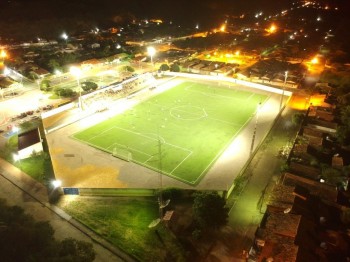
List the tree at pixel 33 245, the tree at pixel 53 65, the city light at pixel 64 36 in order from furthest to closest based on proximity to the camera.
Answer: the city light at pixel 64 36
the tree at pixel 53 65
the tree at pixel 33 245

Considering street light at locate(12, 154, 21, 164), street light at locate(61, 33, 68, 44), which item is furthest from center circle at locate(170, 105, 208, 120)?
street light at locate(61, 33, 68, 44)

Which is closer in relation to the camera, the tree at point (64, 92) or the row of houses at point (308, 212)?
the row of houses at point (308, 212)

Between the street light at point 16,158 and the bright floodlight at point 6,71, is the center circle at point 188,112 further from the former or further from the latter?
the bright floodlight at point 6,71

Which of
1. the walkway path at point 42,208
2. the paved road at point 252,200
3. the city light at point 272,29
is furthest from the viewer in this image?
the city light at point 272,29

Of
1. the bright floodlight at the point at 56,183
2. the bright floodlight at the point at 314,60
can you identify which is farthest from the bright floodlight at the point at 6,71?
the bright floodlight at the point at 314,60

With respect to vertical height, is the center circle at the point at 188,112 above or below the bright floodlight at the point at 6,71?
above

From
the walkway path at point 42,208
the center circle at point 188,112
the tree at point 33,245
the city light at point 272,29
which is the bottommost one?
the walkway path at point 42,208

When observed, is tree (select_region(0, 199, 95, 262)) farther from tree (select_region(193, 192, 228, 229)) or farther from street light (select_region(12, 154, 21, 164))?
street light (select_region(12, 154, 21, 164))
